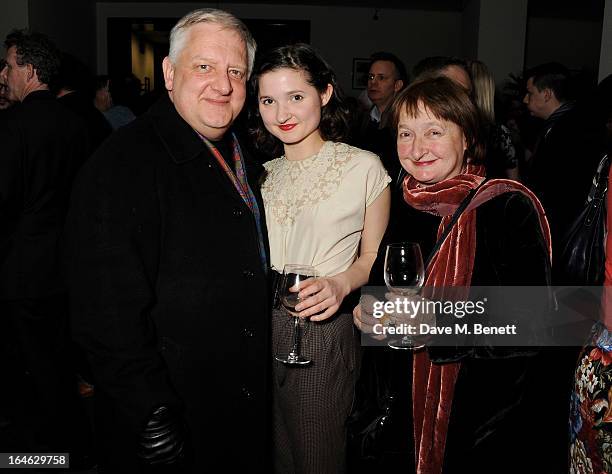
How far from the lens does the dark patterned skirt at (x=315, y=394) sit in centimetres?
185

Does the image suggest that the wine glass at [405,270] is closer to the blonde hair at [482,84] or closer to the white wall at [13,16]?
the blonde hair at [482,84]

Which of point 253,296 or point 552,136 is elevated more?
point 552,136

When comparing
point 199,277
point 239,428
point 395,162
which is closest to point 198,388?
point 239,428

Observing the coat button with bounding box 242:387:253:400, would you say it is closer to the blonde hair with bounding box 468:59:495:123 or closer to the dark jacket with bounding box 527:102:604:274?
the dark jacket with bounding box 527:102:604:274

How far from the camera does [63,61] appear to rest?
333 centimetres

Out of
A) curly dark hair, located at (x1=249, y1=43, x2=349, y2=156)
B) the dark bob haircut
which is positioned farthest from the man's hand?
curly dark hair, located at (x1=249, y1=43, x2=349, y2=156)

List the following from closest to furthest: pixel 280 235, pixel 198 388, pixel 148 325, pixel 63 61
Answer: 1. pixel 148 325
2. pixel 198 388
3. pixel 280 235
4. pixel 63 61

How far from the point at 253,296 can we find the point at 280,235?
16.6 inches

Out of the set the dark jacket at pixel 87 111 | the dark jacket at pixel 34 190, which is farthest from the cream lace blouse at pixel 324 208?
the dark jacket at pixel 87 111

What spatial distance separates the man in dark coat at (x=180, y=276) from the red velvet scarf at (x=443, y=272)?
458mm

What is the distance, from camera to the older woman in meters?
1.49

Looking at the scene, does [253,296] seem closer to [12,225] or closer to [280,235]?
[280,235]

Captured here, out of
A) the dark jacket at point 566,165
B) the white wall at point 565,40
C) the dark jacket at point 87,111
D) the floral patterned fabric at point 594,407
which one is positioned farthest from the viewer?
the white wall at point 565,40

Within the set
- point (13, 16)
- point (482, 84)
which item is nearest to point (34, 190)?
point (482, 84)
